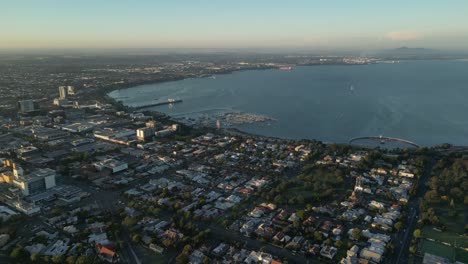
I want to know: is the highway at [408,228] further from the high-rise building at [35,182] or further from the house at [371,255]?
the high-rise building at [35,182]

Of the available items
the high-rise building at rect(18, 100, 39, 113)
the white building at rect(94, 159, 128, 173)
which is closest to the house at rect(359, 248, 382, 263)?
the white building at rect(94, 159, 128, 173)

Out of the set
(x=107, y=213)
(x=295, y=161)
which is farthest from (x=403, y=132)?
(x=107, y=213)

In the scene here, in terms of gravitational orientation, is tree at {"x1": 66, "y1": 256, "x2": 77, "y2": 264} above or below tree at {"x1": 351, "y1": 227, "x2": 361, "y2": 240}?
below

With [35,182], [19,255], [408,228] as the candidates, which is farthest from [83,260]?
[408,228]

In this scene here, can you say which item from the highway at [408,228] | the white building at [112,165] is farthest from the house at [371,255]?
the white building at [112,165]

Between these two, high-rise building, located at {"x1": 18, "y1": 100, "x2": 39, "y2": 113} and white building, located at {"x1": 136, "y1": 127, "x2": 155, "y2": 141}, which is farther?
high-rise building, located at {"x1": 18, "y1": 100, "x2": 39, "y2": 113}

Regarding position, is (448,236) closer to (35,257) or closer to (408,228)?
(408,228)

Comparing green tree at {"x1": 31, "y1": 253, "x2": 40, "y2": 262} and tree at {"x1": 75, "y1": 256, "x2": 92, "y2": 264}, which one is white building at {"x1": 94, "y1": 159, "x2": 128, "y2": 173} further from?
tree at {"x1": 75, "y1": 256, "x2": 92, "y2": 264}

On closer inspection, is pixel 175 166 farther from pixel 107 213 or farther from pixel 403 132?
pixel 403 132

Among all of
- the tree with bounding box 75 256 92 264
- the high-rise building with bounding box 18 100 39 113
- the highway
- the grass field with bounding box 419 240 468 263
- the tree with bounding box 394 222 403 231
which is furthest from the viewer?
the high-rise building with bounding box 18 100 39 113
